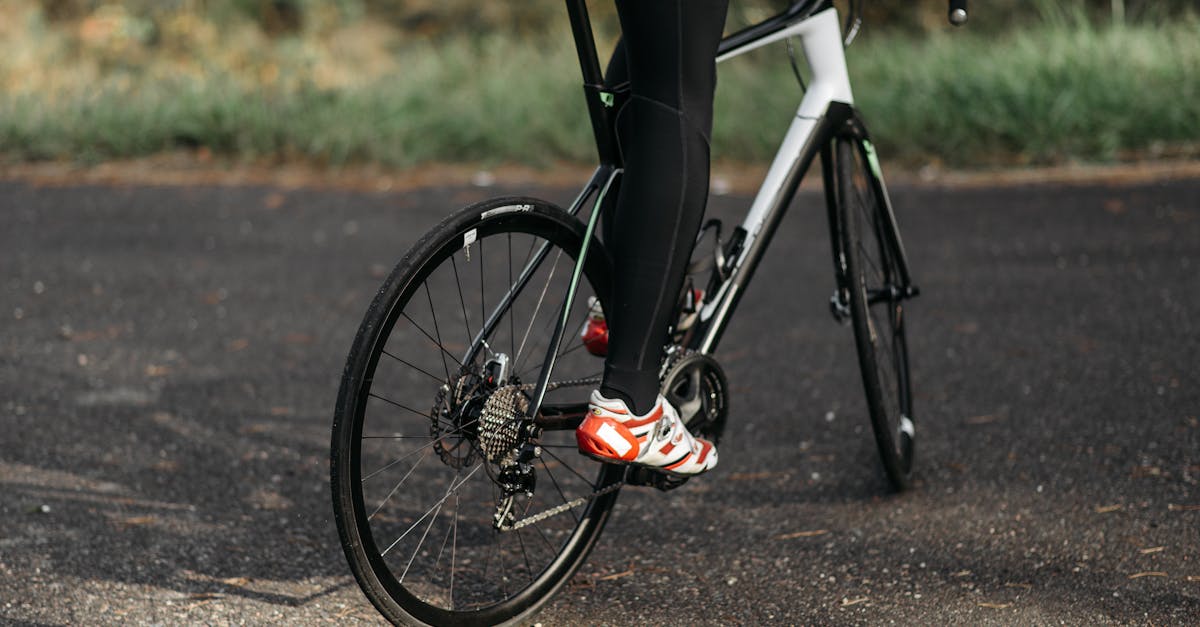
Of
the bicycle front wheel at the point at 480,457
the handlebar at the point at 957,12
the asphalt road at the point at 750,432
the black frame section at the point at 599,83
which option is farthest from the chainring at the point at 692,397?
the handlebar at the point at 957,12

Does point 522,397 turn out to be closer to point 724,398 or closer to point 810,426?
point 724,398

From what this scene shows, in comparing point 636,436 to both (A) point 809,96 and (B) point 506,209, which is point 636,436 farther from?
(A) point 809,96

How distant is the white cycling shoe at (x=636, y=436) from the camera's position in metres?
2.61

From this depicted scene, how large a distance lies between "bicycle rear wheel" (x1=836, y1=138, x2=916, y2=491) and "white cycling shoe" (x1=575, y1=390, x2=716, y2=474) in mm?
836

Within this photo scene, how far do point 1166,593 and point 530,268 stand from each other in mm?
1617

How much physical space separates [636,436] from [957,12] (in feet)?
4.36

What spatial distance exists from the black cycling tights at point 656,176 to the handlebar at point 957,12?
0.81 metres

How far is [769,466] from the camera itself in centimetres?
399

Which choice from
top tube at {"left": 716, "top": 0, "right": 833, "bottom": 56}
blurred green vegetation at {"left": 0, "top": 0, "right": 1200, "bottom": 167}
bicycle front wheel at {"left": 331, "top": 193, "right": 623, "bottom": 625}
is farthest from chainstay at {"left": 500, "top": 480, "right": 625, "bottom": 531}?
blurred green vegetation at {"left": 0, "top": 0, "right": 1200, "bottom": 167}

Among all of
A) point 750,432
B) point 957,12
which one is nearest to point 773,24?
point 957,12

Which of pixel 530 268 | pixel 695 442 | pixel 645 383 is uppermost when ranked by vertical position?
pixel 530 268

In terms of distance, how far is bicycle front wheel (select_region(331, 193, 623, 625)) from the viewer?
243 cm

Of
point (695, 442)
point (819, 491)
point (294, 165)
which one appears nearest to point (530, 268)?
point (695, 442)

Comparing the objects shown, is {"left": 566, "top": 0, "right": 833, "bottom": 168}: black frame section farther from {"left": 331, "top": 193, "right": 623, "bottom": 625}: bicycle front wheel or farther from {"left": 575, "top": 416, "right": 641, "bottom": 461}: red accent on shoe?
{"left": 575, "top": 416, "right": 641, "bottom": 461}: red accent on shoe
